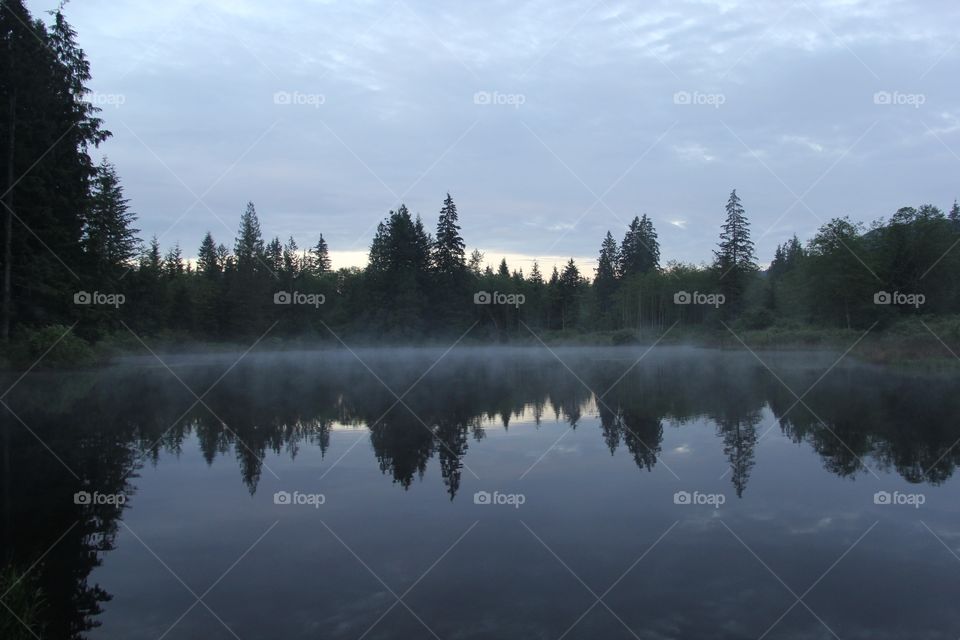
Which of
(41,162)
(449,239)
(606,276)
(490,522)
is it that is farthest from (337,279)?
(490,522)

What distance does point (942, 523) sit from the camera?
34.3 ft

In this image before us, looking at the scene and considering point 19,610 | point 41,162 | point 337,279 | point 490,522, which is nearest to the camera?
point 19,610

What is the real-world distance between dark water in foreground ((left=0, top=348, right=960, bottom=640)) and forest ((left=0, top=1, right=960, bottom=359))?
13209 millimetres

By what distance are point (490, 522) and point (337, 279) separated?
107 metres

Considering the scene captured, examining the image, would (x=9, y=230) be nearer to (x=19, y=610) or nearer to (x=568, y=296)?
(x=19, y=610)

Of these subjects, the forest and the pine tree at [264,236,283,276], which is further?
the pine tree at [264,236,283,276]

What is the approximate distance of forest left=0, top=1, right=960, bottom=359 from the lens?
32.4 meters

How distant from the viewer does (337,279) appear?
113875mm

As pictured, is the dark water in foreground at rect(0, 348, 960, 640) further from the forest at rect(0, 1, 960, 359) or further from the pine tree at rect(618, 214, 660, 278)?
the pine tree at rect(618, 214, 660, 278)

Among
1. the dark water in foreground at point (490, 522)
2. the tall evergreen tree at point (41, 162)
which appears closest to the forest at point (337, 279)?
the tall evergreen tree at point (41, 162)

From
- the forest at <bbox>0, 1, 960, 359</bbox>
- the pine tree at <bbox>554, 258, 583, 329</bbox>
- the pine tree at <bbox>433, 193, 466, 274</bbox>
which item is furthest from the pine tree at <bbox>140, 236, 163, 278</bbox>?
the pine tree at <bbox>554, 258, 583, 329</bbox>

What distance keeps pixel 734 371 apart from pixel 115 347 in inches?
2089

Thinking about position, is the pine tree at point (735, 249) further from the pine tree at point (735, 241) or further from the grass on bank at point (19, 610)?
the grass on bank at point (19, 610)

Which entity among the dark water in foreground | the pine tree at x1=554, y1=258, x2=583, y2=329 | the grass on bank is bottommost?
the dark water in foreground
